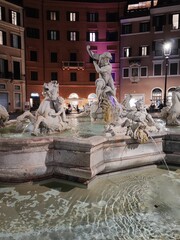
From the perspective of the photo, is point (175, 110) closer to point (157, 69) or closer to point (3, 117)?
point (3, 117)

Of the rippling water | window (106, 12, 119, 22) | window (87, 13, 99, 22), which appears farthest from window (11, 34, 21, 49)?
the rippling water

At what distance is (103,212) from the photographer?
3.48m

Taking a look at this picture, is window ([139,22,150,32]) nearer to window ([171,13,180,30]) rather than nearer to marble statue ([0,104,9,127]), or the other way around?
window ([171,13,180,30])

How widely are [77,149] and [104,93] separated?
5171mm

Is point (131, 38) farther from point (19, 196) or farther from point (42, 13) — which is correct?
point (19, 196)

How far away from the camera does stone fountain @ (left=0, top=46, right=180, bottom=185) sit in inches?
173

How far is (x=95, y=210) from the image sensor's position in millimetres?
3537

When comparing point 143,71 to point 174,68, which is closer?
point 174,68

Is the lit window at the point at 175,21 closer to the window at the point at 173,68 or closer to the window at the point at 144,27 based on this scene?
the window at the point at 144,27

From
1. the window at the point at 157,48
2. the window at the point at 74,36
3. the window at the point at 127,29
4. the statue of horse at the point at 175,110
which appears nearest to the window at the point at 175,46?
the window at the point at 157,48

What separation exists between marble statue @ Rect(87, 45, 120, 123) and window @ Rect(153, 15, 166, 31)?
25.5 metres

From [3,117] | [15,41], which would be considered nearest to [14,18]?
[15,41]

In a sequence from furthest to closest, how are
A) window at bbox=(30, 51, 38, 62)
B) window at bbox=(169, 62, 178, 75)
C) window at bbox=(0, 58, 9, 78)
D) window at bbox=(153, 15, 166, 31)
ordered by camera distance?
window at bbox=(30, 51, 38, 62)
window at bbox=(153, 15, 166, 31)
window at bbox=(169, 62, 178, 75)
window at bbox=(0, 58, 9, 78)

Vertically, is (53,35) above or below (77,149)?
above
